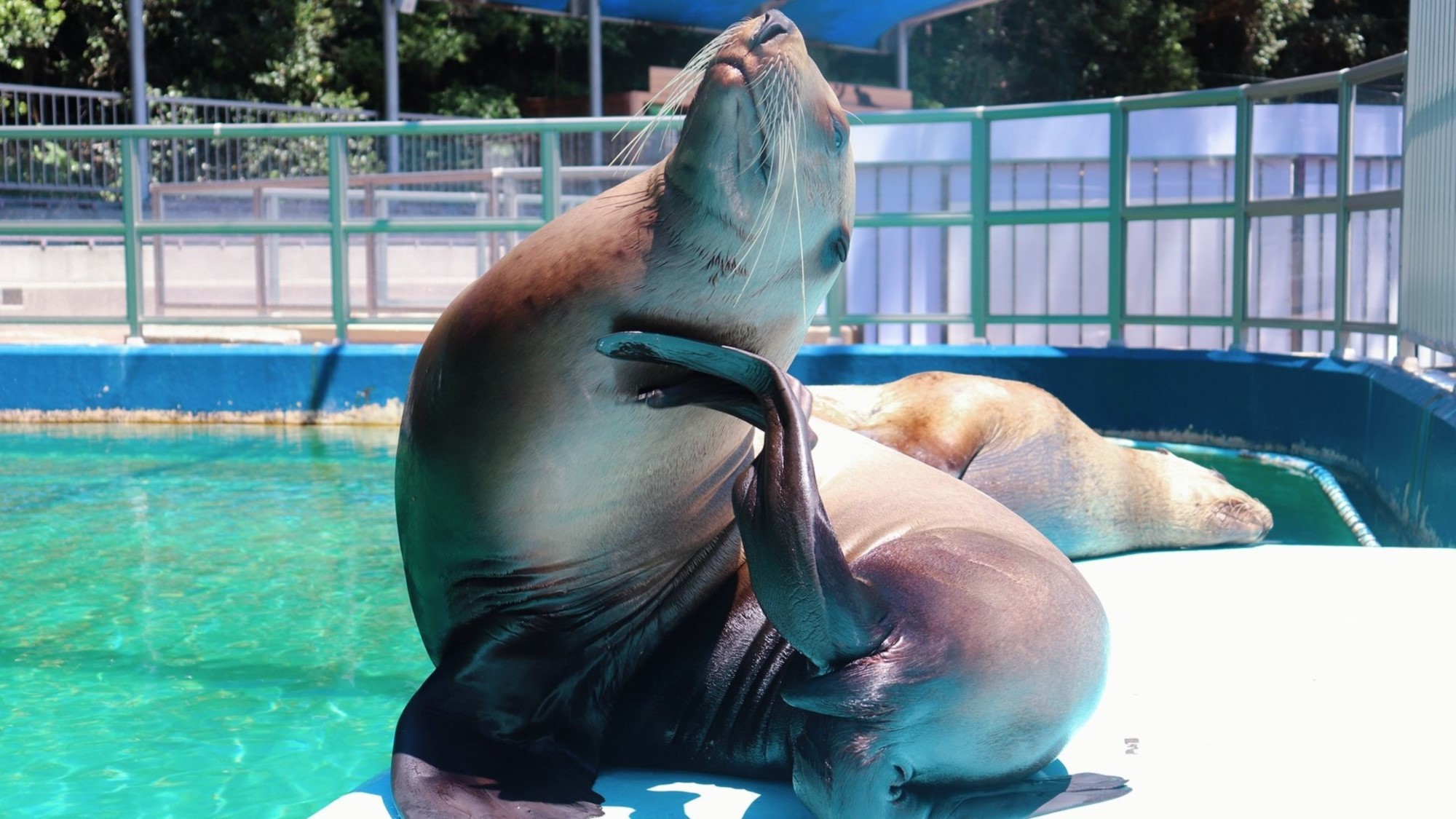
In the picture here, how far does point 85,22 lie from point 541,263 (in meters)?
23.7

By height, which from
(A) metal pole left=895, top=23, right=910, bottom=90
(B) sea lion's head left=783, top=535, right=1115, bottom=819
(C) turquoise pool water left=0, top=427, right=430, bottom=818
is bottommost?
(C) turquoise pool water left=0, top=427, right=430, bottom=818

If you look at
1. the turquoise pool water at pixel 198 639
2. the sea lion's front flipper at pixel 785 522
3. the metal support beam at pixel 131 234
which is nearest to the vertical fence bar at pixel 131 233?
the metal support beam at pixel 131 234

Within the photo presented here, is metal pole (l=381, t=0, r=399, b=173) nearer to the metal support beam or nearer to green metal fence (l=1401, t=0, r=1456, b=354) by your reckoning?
the metal support beam

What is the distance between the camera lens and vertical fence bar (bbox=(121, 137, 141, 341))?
29.4 ft

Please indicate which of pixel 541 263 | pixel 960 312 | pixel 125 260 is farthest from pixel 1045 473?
pixel 125 260

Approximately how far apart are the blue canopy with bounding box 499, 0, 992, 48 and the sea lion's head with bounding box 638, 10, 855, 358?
51.7 ft

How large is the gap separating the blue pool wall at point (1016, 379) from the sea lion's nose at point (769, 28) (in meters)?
4.52

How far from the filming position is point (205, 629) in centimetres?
404

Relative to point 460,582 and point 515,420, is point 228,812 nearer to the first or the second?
point 460,582

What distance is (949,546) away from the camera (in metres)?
2.11

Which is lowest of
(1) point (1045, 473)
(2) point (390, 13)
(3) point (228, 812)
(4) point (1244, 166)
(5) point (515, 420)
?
(3) point (228, 812)

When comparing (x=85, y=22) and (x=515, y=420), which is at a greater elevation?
(x=85, y=22)

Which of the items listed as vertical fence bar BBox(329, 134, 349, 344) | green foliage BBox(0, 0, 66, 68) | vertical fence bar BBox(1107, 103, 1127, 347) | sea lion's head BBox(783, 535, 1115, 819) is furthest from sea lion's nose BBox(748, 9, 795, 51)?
green foliage BBox(0, 0, 66, 68)

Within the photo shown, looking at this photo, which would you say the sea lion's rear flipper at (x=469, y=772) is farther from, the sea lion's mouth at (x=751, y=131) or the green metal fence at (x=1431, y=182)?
the green metal fence at (x=1431, y=182)
